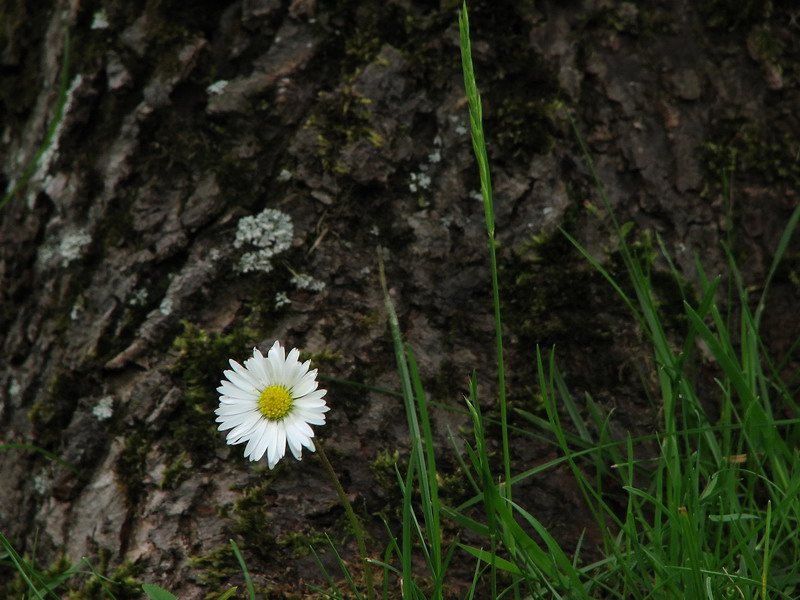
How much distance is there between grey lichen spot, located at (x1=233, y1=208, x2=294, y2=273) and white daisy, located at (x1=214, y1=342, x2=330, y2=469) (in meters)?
0.47

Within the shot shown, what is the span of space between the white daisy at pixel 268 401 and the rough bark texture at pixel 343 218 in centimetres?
32

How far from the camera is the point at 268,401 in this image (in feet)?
4.64

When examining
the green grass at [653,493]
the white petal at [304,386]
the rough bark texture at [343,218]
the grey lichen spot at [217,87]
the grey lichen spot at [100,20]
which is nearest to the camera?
the green grass at [653,493]

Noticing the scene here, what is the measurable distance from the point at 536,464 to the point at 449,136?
2.73 ft

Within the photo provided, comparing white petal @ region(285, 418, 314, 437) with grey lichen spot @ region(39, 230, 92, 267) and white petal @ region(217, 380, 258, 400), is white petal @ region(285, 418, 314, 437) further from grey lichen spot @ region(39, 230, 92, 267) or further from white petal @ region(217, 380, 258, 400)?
grey lichen spot @ region(39, 230, 92, 267)

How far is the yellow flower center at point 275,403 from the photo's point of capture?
141cm

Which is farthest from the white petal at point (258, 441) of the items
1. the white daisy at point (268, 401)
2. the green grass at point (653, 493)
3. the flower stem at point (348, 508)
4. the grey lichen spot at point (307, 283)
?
the grey lichen spot at point (307, 283)

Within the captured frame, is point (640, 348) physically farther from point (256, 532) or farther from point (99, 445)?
point (99, 445)

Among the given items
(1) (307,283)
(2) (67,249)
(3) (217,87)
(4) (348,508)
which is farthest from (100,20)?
(4) (348,508)

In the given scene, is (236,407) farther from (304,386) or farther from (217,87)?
(217,87)

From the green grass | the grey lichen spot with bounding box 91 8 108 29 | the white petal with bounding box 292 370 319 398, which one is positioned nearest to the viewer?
the green grass

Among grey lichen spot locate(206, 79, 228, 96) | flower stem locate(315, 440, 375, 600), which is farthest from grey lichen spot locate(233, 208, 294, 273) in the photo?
flower stem locate(315, 440, 375, 600)

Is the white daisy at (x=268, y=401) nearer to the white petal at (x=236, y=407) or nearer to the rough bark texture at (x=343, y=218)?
the white petal at (x=236, y=407)

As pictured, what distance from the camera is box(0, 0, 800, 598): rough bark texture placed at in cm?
177
